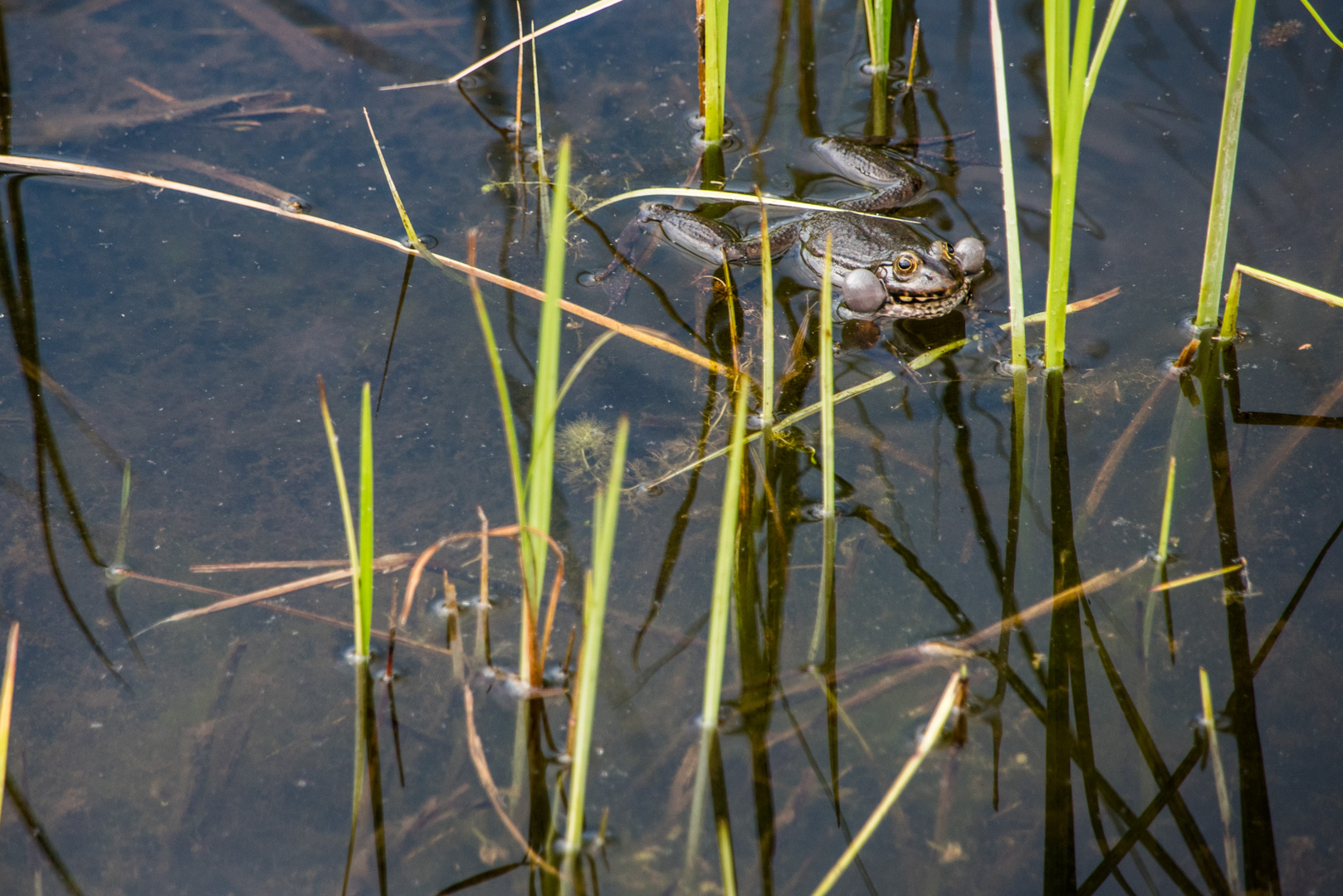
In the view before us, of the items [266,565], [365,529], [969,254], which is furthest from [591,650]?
[969,254]

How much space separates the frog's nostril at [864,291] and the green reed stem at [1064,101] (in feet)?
2.96

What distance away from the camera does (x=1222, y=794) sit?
2.38m

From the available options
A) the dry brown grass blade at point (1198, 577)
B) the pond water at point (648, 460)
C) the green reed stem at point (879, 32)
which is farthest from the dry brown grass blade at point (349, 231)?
the green reed stem at point (879, 32)

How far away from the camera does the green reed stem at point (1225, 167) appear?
2.79 meters

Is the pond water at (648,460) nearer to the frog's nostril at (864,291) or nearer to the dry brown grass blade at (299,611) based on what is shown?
the dry brown grass blade at (299,611)

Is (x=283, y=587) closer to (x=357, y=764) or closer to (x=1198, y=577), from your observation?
(x=357, y=764)

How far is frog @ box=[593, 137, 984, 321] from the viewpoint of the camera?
12.7 ft

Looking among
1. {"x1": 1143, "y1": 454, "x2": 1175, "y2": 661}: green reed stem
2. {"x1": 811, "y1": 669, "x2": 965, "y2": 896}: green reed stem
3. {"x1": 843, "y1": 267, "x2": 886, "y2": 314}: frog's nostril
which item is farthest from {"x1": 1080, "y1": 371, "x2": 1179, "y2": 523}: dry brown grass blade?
{"x1": 843, "y1": 267, "x2": 886, "y2": 314}: frog's nostril

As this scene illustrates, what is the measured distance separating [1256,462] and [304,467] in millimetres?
3182

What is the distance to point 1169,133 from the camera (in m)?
4.21

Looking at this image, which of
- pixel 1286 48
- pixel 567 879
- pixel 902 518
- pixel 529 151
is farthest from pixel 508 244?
pixel 1286 48

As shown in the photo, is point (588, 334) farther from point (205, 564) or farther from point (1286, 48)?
point (1286, 48)

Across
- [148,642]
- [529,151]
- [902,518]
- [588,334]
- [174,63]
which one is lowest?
[148,642]

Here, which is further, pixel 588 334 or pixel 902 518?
pixel 588 334
